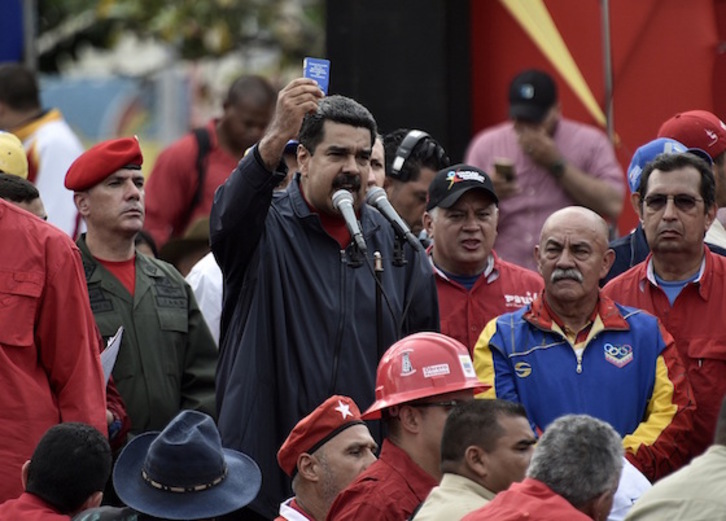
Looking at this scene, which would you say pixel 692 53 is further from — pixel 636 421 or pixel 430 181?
pixel 636 421

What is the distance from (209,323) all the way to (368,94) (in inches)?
152

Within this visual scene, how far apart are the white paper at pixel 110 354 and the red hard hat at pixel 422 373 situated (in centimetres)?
144

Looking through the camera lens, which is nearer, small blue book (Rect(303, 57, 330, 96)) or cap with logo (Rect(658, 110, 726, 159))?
small blue book (Rect(303, 57, 330, 96))

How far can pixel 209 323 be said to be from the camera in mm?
9164

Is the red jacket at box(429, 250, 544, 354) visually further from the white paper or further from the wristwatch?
the wristwatch

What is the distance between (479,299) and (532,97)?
8.82ft

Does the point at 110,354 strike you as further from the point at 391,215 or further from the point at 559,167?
the point at 559,167

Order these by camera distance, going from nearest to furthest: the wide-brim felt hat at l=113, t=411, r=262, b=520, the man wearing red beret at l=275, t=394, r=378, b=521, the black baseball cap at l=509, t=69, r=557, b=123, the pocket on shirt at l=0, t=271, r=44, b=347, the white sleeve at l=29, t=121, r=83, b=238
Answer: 1. the wide-brim felt hat at l=113, t=411, r=262, b=520
2. the man wearing red beret at l=275, t=394, r=378, b=521
3. the pocket on shirt at l=0, t=271, r=44, b=347
4. the black baseball cap at l=509, t=69, r=557, b=123
5. the white sleeve at l=29, t=121, r=83, b=238

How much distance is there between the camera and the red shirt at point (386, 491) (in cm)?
635

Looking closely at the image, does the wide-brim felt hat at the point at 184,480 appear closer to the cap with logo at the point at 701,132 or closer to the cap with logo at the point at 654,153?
the cap with logo at the point at 654,153

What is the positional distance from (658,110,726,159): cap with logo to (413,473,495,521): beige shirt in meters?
3.40

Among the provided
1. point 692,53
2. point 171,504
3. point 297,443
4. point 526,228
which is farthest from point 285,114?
point 692,53

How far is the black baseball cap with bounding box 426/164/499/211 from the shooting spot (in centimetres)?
848

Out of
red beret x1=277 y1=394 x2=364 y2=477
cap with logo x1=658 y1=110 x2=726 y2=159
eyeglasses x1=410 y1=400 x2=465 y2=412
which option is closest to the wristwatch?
cap with logo x1=658 y1=110 x2=726 y2=159
